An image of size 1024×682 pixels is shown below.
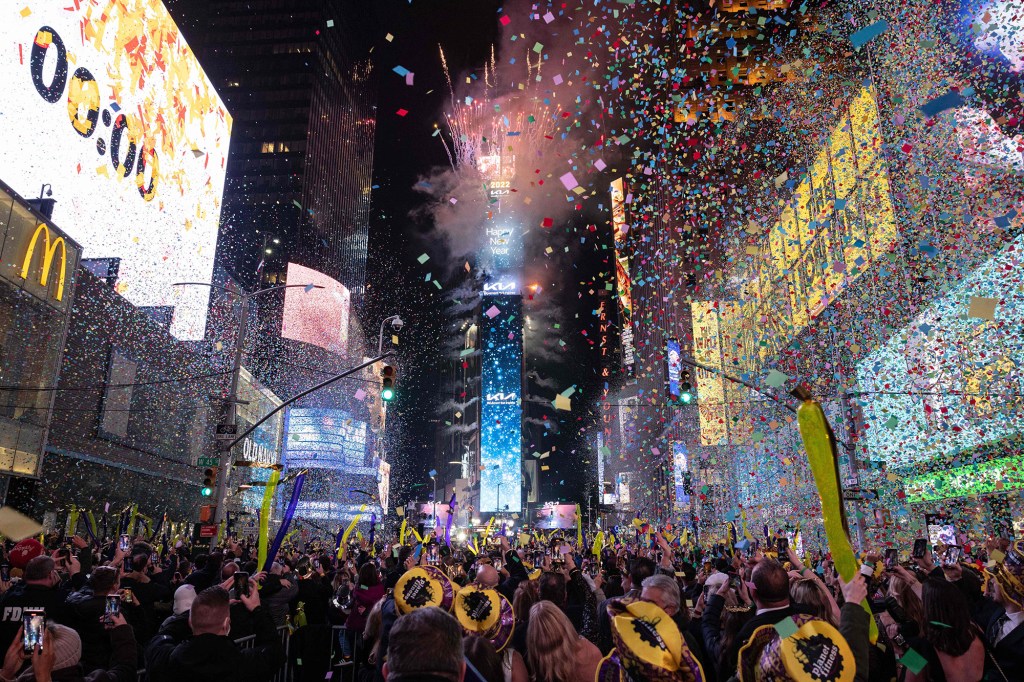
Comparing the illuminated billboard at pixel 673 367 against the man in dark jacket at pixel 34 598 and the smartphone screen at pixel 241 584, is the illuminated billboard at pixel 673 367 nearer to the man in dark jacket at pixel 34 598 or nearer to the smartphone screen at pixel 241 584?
the smartphone screen at pixel 241 584

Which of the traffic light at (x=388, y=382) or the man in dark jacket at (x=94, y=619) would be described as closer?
the man in dark jacket at (x=94, y=619)

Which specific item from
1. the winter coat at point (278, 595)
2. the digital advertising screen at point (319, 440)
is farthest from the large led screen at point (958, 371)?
the digital advertising screen at point (319, 440)

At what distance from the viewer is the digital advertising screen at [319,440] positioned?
80.4m

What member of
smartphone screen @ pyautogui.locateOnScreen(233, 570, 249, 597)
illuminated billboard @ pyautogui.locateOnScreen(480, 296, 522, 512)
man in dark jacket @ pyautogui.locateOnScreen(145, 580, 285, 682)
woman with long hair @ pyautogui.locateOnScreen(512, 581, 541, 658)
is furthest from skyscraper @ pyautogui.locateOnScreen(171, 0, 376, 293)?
man in dark jacket @ pyautogui.locateOnScreen(145, 580, 285, 682)

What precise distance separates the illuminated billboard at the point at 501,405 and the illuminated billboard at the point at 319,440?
218 ft

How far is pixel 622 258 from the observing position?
4870 inches

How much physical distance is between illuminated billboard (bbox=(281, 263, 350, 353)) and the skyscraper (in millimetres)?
13682

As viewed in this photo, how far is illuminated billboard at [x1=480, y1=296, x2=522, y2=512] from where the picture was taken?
14838 cm

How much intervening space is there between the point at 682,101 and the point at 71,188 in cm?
5525

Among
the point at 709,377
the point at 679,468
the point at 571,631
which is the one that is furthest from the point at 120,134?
the point at 679,468

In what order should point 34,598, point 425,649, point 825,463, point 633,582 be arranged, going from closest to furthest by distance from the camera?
point 425,649, point 825,463, point 34,598, point 633,582

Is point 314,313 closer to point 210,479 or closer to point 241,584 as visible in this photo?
point 210,479

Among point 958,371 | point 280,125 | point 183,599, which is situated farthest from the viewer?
point 280,125

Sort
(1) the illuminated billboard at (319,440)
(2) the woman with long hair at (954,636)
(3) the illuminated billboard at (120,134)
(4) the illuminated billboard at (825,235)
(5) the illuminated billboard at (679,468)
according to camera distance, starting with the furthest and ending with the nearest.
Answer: (1) the illuminated billboard at (319,440) → (5) the illuminated billboard at (679,468) → (4) the illuminated billboard at (825,235) → (3) the illuminated billboard at (120,134) → (2) the woman with long hair at (954,636)
